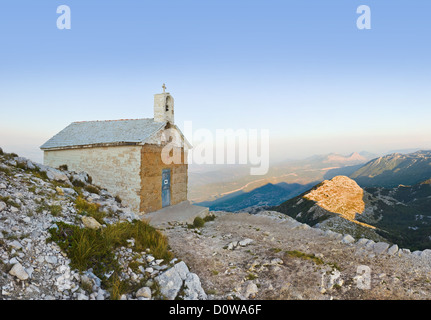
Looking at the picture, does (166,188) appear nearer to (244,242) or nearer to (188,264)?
(244,242)

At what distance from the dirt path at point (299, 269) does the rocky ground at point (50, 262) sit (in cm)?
130

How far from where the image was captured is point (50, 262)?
5691mm

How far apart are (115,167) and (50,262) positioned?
11369mm

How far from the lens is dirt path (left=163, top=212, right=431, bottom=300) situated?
22.8 ft

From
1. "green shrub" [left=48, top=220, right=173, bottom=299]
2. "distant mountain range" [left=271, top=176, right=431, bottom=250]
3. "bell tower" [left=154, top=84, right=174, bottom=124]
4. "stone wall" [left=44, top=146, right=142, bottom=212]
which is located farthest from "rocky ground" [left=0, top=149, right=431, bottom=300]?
"distant mountain range" [left=271, top=176, right=431, bottom=250]

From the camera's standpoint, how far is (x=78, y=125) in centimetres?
2108

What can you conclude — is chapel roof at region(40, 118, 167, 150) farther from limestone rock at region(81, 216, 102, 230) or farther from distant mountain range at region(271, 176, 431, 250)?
distant mountain range at region(271, 176, 431, 250)

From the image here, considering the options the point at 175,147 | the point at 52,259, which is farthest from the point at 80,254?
the point at 175,147

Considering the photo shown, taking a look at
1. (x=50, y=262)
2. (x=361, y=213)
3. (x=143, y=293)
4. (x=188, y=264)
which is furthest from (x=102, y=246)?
(x=361, y=213)

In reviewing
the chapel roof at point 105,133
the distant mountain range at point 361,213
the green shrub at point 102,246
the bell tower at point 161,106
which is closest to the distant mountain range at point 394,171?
the distant mountain range at point 361,213

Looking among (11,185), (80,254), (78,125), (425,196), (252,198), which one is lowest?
(252,198)
